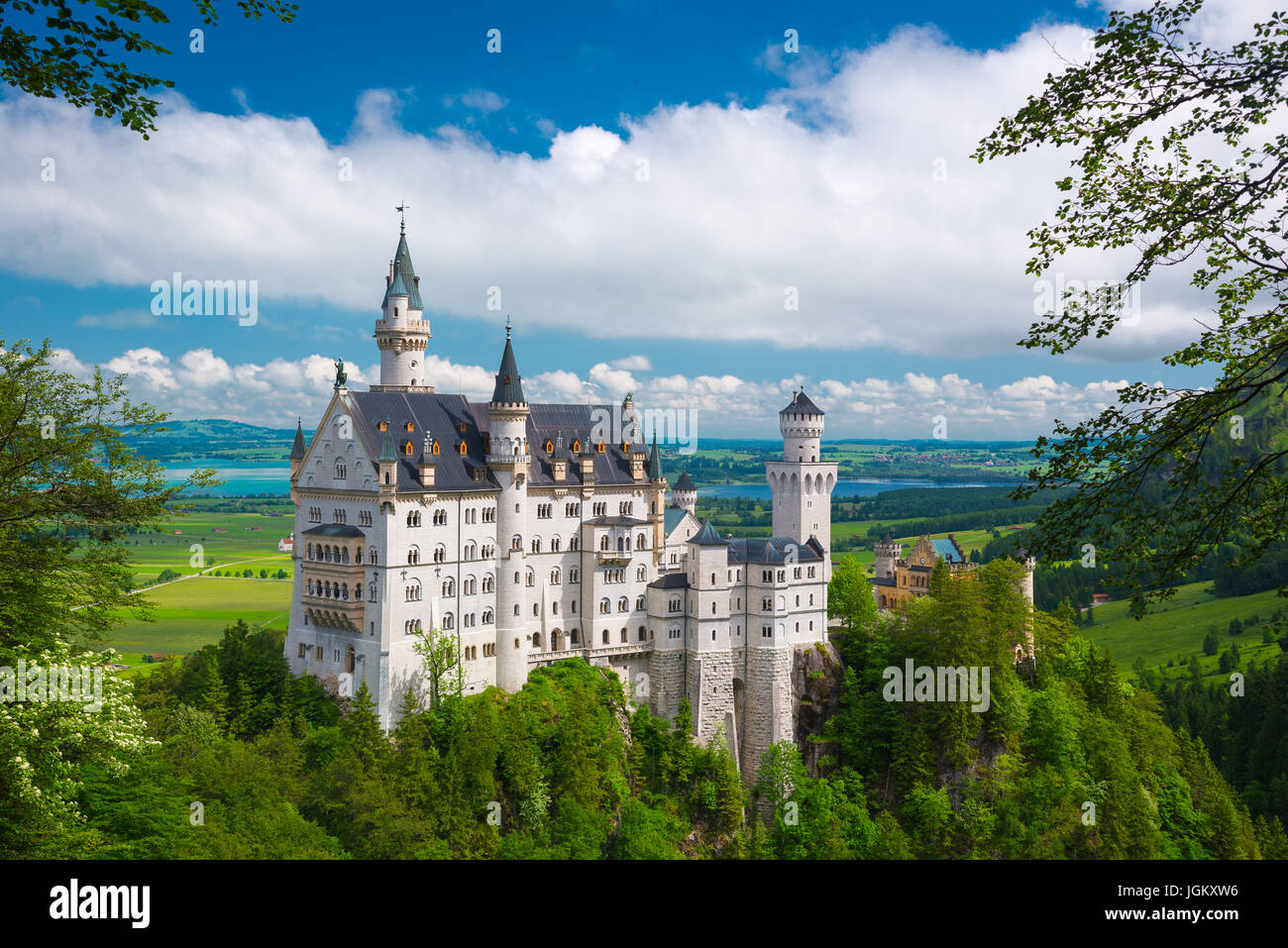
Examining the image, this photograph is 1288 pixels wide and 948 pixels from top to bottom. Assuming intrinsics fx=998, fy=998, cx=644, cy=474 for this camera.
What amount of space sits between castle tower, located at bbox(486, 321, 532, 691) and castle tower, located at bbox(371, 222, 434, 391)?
11000mm

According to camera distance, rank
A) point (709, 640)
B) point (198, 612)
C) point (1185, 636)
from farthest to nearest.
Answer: point (1185, 636) < point (198, 612) < point (709, 640)

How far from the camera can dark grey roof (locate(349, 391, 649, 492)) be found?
221ft

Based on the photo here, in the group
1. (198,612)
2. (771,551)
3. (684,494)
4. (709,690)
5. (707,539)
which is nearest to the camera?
(709,690)

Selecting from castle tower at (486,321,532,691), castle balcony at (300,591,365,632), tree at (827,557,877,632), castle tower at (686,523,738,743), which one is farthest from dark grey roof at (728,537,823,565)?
castle balcony at (300,591,365,632)

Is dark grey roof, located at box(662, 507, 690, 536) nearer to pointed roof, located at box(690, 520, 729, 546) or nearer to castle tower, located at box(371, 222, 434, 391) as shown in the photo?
pointed roof, located at box(690, 520, 729, 546)

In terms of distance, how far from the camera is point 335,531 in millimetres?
66500

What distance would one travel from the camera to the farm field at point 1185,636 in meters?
167

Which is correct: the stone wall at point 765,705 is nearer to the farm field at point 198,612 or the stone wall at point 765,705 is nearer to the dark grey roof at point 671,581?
the dark grey roof at point 671,581

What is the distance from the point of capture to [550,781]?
66.4 metres

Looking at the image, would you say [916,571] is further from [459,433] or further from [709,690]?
[459,433]

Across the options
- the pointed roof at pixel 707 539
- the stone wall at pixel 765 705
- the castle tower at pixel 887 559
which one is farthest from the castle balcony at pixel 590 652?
the castle tower at pixel 887 559

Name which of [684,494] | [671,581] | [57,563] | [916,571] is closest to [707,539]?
[671,581]

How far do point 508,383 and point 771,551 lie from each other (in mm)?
25033
